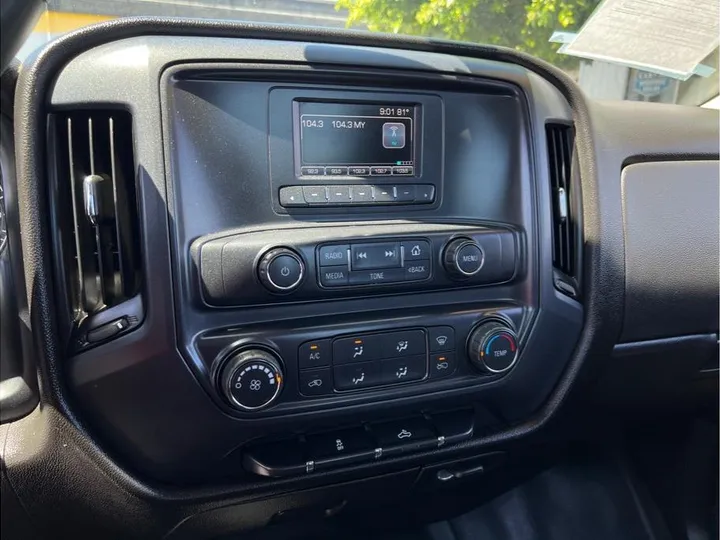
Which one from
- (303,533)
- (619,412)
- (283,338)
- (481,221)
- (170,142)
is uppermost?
(170,142)

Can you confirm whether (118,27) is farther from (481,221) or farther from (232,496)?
(232,496)

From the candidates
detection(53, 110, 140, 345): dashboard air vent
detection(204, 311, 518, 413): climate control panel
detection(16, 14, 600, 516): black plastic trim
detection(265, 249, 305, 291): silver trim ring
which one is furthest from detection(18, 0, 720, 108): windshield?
detection(204, 311, 518, 413): climate control panel

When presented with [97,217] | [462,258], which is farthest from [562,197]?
[97,217]

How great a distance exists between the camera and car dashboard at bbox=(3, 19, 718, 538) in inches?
33.2

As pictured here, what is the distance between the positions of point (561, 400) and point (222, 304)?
63 centimetres

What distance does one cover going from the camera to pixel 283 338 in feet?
2.99

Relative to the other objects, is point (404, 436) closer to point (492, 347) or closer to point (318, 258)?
point (492, 347)

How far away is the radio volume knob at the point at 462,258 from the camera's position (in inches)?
37.7

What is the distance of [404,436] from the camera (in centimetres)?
102

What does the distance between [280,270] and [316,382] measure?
0.18 metres

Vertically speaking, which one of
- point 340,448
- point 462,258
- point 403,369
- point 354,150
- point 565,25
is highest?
point 565,25

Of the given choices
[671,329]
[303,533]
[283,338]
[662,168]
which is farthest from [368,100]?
[303,533]

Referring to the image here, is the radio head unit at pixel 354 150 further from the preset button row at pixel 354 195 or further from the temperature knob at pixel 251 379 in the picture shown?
the temperature knob at pixel 251 379

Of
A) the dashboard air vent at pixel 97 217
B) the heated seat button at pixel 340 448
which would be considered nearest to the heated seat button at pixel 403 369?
the heated seat button at pixel 340 448
